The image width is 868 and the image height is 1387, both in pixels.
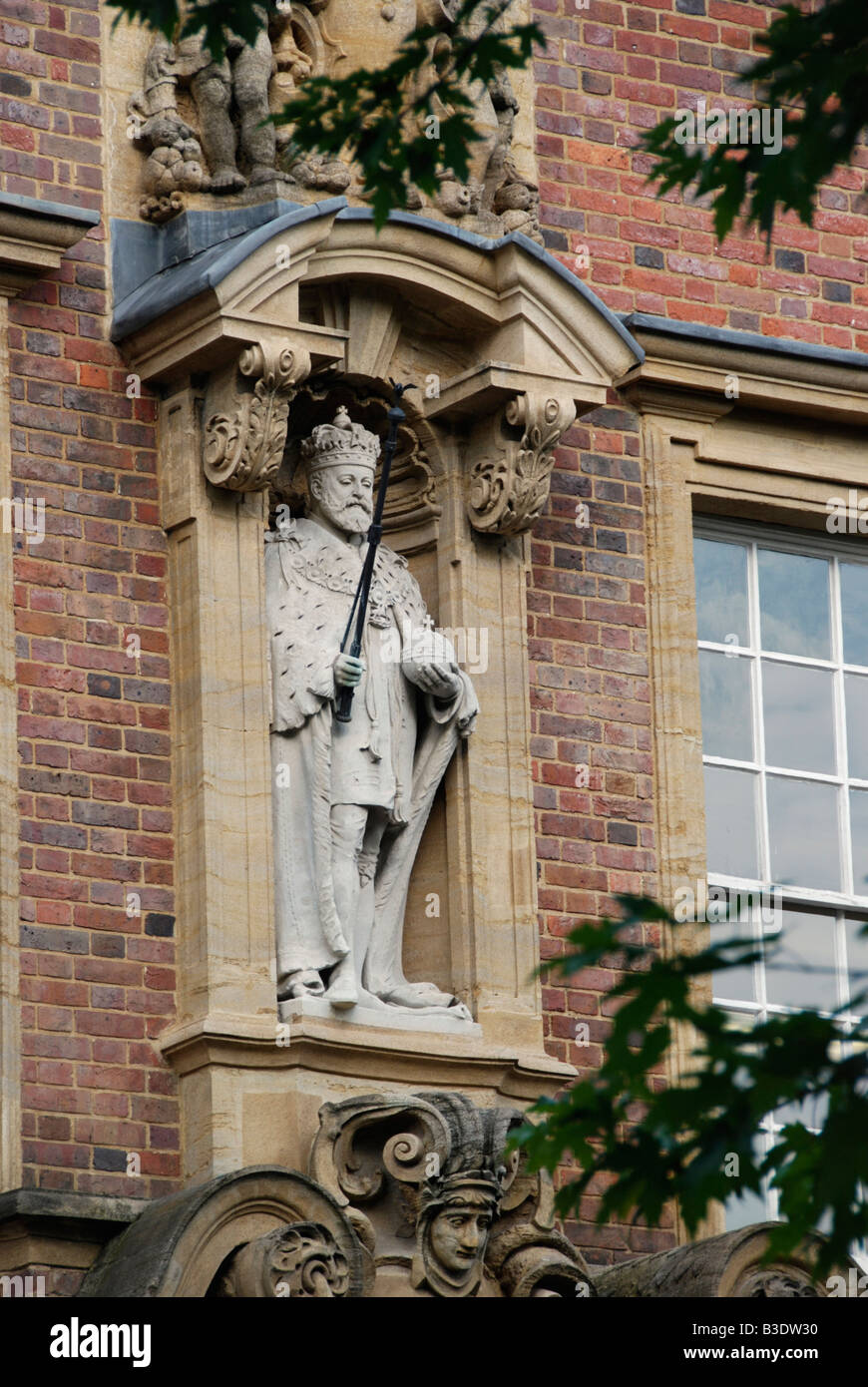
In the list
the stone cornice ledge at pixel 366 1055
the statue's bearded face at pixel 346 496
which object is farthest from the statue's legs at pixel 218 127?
the stone cornice ledge at pixel 366 1055

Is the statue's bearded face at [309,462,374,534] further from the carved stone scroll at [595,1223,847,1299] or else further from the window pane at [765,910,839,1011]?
the carved stone scroll at [595,1223,847,1299]

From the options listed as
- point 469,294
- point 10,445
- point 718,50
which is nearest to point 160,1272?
point 10,445

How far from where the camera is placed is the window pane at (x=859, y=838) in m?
12.7

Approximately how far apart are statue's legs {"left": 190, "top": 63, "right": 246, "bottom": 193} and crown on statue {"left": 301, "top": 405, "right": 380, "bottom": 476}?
824 millimetres

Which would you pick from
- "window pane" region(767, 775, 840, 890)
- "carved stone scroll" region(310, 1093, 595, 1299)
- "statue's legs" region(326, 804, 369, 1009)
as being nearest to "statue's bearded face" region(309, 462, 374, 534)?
"statue's legs" region(326, 804, 369, 1009)

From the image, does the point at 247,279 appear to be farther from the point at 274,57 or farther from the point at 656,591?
the point at 656,591

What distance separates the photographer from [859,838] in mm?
12734

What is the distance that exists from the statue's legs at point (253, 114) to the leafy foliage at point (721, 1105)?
4.59 m

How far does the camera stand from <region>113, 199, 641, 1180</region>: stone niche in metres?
10.8

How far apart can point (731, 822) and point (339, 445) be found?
2086 millimetres

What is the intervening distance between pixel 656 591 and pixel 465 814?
127 centimetres

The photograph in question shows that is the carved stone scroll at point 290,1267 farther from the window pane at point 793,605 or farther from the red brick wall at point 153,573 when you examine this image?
the window pane at point 793,605

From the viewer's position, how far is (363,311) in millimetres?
11625

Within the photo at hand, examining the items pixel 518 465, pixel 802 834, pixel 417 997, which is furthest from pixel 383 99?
pixel 802 834
